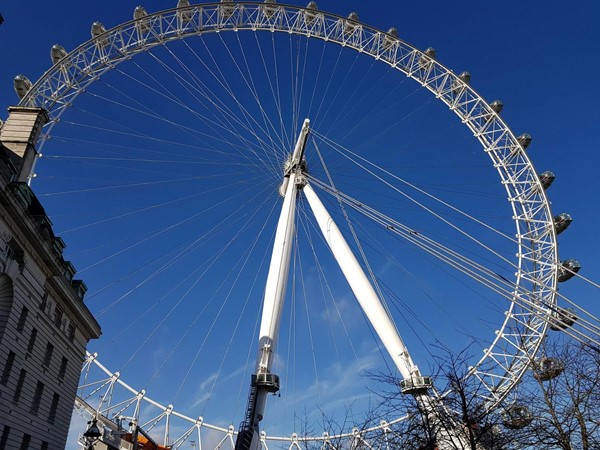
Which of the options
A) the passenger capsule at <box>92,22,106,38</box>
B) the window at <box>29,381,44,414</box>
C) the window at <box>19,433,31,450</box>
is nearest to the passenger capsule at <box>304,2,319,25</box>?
the passenger capsule at <box>92,22,106,38</box>

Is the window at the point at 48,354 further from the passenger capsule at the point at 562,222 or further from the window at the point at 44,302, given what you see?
the passenger capsule at the point at 562,222

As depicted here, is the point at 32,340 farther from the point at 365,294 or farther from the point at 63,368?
the point at 365,294

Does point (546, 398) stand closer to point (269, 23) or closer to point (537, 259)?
point (537, 259)

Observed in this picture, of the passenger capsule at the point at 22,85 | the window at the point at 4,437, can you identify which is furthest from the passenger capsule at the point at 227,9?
the window at the point at 4,437

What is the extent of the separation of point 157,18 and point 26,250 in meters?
21.2

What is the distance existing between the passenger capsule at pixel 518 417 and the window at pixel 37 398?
20.3 metres

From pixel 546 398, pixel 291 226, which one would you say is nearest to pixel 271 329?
pixel 291 226

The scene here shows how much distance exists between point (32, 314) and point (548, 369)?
21550 mm

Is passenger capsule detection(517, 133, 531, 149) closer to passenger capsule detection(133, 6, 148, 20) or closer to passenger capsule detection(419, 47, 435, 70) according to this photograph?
passenger capsule detection(419, 47, 435, 70)

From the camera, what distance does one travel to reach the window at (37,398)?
976 inches

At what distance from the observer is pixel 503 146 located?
1598 inches

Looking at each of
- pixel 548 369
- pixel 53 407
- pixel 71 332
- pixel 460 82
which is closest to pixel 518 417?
pixel 548 369

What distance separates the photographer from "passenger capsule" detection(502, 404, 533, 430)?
17.1 meters

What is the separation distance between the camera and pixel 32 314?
24094mm
